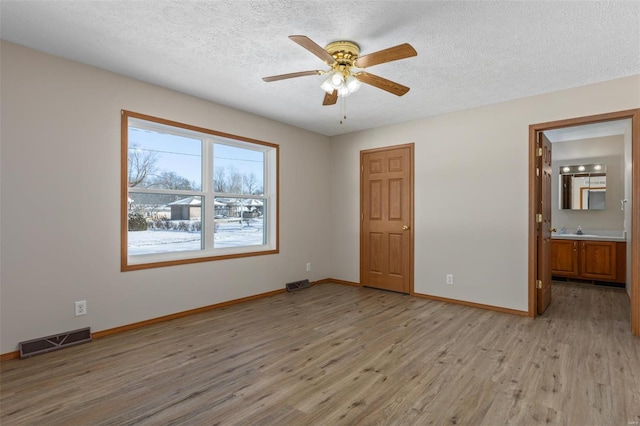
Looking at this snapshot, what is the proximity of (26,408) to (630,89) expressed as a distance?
554cm

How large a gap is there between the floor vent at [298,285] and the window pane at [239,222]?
2.54 feet

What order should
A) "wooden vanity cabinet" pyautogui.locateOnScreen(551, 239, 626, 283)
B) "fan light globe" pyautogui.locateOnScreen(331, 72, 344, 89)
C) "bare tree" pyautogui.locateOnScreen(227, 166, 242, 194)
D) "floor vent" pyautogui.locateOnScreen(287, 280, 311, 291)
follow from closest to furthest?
1. "fan light globe" pyautogui.locateOnScreen(331, 72, 344, 89)
2. "bare tree" pyautogui.locateOnScreen(227, 166, 242, 194)
3. "floor vent" pyautogui.locateOnScreen(287, 280, 311, 291)
4. "wooden vanity cabinet" pyautogui.locateOnScreen(551, 239, 626, 283)

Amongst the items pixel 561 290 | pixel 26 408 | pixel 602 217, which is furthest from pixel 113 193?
pixel 602 217

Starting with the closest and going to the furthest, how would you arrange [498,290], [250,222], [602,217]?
[498,290]
[250,222]
[602,217]

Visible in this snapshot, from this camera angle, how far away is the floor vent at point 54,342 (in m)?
2.72

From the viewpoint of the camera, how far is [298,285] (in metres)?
5.18

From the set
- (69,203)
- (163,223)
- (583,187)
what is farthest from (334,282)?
(583,187)

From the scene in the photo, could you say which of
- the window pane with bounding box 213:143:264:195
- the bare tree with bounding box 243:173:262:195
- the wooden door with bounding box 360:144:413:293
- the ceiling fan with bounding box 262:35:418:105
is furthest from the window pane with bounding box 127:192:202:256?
the wooden door with bounding box 360:144:413:293

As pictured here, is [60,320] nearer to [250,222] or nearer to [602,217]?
[250,222]

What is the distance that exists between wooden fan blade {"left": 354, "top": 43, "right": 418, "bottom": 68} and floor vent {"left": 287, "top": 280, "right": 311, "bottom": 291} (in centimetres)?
343

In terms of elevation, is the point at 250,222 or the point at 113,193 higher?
the point at 113,193

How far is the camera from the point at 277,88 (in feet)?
11.9

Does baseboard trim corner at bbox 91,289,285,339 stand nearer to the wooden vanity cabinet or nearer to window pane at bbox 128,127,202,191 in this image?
window pane at bbox 128,127,202,191

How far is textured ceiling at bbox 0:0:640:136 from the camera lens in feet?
7.32
